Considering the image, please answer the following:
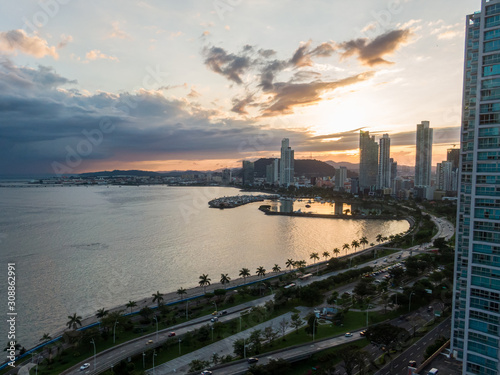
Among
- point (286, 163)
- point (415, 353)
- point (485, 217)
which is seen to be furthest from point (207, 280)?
point (286, 163)

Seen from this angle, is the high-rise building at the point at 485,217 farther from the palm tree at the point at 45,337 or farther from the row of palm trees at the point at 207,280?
the palm tree at the point at 45,337

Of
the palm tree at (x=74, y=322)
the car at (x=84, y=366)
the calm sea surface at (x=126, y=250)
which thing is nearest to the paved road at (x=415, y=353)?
the car at (x=84, y=366)

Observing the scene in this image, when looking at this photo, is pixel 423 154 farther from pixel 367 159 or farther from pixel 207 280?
pixel 207 280

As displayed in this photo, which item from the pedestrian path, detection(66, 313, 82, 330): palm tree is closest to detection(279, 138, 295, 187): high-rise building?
the pedestrian path

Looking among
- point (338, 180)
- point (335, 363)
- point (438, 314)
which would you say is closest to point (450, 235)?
point (438, 314)

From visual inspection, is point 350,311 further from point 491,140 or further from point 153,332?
point 491,140

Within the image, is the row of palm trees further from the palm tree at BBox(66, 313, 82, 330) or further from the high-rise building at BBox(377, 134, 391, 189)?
the high-rise building at BBox(377, 134, 391, 189)

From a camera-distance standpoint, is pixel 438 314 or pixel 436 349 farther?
pixel 438 314
